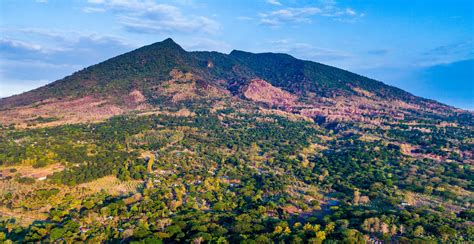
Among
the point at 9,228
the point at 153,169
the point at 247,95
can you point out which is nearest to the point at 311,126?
the point at 247,95

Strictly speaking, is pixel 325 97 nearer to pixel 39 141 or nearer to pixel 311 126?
pixel 311 126

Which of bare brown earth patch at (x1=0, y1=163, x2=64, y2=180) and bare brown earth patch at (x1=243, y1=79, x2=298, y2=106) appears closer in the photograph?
bare brown earth patch at (x1=0, y1=163, x2=64, y2=180)

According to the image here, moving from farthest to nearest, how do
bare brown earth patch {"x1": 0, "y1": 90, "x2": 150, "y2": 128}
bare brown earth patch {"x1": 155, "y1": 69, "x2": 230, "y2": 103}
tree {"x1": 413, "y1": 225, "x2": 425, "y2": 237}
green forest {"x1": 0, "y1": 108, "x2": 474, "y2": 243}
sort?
bare brown earth patch {"x1": 155, "y1": 69, "x2": 230, "y2": 103} < bare brown earth patch {"x1": 0, "y1": 90, "x2": 150, "y2": 128} < green forest {"x1": 0, "y1": 108, "x2": 474, "y2": 243} < tree {"x1": 413, "y1": 225, "x2": 425, "y2": 237}

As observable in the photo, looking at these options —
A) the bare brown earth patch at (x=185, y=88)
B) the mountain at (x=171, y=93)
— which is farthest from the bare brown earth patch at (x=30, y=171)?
the bare brown earth patch at (x=185, y=88)

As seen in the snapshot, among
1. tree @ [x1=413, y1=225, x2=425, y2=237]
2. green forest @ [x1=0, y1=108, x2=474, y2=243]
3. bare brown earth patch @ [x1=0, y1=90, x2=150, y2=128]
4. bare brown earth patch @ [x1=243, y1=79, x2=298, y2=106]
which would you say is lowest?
tree @ [x1=413, y1=225, x2=425, y2=237]

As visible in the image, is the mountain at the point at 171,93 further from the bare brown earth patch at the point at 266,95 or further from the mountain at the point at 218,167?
the mountain at the point at 218,167

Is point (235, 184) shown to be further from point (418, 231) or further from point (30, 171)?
point (30, 171)

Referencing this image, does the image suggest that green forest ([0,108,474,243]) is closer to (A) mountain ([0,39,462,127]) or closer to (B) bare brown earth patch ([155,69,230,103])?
(A) mountain ([0,39,462,127])

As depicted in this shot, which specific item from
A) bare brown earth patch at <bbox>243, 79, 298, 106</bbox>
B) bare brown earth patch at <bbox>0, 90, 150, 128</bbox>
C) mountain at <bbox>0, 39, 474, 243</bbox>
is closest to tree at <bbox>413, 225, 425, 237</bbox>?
mountain at <bbox>0, 39, 474, 243</bbox>

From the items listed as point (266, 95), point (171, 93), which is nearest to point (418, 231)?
point (171, 93)
